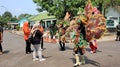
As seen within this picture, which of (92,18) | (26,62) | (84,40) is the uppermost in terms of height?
(92,18)

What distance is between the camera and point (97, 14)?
11.7m

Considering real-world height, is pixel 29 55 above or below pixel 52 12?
below

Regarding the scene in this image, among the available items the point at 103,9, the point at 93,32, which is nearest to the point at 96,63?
the point at 93,32

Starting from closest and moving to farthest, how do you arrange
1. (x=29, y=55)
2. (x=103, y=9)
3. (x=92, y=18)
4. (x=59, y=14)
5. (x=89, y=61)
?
(x=92, y=18)
(x=89, y=61)
(x=29, y=55)
(x=59, y=14)
(x=103, y=9)

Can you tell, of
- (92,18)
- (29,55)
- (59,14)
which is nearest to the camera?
(92,18)

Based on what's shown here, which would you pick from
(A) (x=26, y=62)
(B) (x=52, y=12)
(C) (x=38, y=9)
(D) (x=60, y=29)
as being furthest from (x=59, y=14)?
(A) (x=26, y=62)

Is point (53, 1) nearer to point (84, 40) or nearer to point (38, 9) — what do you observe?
point (38, 9)

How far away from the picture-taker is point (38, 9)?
113ft

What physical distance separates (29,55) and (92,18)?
5100 mm

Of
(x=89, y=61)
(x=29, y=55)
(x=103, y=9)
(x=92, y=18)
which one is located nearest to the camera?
(x=92, y=18)

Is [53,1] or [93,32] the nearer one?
[93,32]

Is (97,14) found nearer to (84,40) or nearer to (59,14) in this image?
(84,40)

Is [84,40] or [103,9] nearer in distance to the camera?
[84,40]

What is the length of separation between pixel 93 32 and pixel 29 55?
4.94 metres
